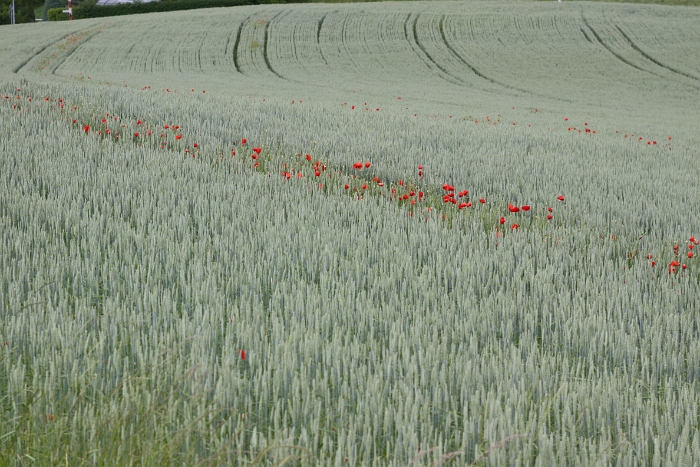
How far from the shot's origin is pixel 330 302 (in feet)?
9.38

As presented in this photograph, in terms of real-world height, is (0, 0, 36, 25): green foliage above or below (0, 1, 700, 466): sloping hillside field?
above

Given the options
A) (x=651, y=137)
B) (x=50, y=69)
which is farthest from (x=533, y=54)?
(x=50, y=69)

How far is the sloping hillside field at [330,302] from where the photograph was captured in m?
1.85

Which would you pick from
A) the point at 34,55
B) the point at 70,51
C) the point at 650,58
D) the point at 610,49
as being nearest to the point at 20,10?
the point at 70,51

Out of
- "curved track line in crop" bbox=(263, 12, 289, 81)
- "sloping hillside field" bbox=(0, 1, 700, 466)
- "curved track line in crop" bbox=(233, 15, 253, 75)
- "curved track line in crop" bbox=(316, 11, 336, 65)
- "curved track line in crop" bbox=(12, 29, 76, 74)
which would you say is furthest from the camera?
"curved track line in crop" bbox=(316, 11, 336, 65)

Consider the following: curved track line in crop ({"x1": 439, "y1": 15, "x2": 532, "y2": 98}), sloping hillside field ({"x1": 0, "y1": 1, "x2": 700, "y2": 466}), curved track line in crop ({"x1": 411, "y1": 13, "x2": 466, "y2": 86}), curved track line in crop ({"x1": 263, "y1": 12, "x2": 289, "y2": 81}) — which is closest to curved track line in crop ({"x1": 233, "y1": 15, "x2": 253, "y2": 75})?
curved track line in crop ({"x1": 263, "y1": 12, "x2": 289, "y2": 81})

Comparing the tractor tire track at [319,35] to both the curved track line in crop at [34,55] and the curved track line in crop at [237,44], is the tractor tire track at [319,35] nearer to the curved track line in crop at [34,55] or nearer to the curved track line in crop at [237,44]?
the curved track line in crop at [237,44]

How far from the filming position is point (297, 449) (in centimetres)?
176

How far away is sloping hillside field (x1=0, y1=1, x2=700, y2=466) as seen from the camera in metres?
1.85

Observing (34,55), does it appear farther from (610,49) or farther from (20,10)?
(20,10)

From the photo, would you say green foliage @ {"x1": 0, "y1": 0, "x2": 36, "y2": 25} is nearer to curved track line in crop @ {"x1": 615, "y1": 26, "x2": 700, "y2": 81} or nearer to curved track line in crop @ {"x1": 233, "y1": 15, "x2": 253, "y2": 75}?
curved track line in crop @ {"x1": 233, "y1": 15, "x2": 253, "y2": 75}

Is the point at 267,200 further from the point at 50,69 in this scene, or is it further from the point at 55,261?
the point at 50,69

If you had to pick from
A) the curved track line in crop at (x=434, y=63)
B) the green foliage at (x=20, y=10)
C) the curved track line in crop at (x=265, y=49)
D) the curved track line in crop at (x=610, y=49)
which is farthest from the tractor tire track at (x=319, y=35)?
the green foliage at (x=20, y=10)

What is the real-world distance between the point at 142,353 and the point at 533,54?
37.5 metres
